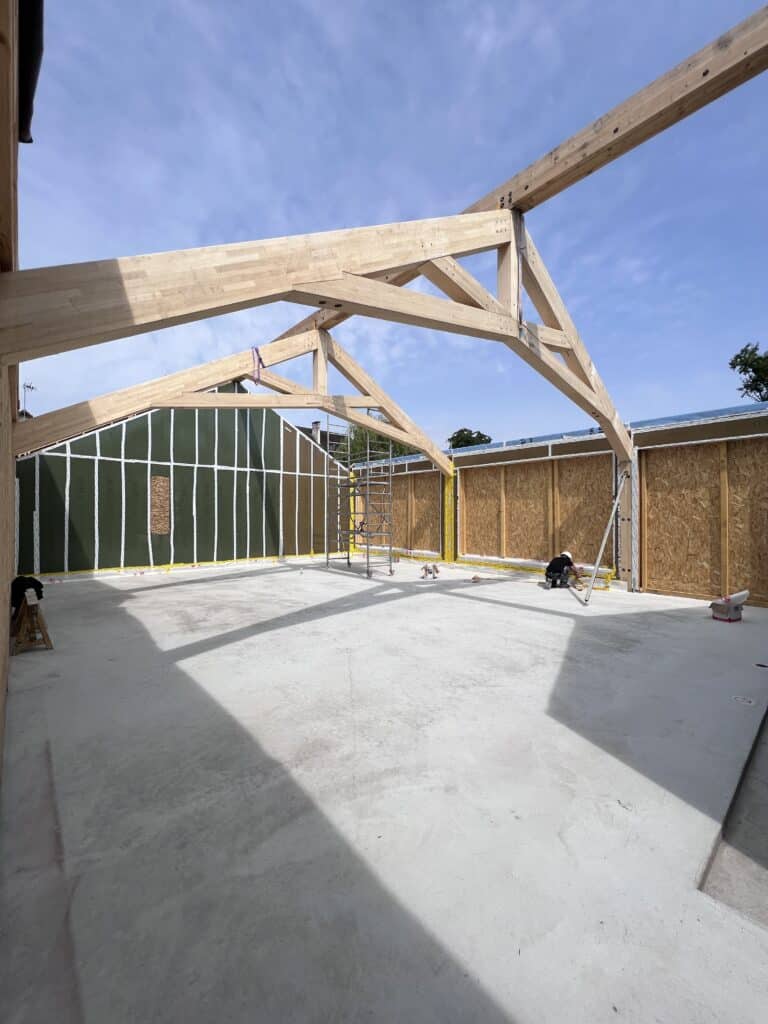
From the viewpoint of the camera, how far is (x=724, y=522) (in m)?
7.82

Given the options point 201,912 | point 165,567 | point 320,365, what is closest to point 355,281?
point 201,912

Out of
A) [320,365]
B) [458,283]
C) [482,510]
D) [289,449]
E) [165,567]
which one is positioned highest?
[320,365]

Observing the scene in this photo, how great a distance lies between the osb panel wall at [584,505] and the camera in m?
9.87

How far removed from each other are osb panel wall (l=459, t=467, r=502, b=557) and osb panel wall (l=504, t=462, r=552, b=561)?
1.08ft

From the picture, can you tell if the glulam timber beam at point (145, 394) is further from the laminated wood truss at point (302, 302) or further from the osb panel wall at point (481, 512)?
the osb panel wall at point (481, 512)

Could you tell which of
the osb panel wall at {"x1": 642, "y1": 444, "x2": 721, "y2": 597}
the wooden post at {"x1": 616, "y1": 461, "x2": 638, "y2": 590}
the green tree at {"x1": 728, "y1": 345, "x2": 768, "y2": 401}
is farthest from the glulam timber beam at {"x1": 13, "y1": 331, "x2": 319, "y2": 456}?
the green tree at {"x1": 728, "y1": 345, "x2": 768, "y2": 401}

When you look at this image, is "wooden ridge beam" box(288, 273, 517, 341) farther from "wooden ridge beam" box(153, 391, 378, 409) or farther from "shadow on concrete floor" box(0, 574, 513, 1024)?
"wooden ridge beam" box(153, 391, 378, 409)

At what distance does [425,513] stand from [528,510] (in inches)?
151

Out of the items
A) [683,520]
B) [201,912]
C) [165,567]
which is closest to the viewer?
[201,912]

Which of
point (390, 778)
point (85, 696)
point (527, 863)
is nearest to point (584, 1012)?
point (527, 863)

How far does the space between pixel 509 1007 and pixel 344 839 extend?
883 millimetres

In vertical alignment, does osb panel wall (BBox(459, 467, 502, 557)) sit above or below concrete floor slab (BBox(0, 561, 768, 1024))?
above

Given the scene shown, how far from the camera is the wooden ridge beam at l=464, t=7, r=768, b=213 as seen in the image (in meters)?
3.82

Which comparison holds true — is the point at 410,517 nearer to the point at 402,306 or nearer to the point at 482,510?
the point at 482,510
